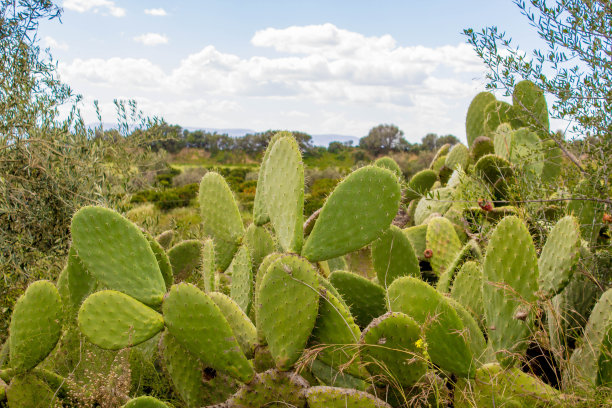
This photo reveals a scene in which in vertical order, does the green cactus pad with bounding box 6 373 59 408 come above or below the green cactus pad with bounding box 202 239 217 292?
below

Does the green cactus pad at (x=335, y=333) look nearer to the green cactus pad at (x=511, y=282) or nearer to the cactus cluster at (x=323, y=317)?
the cactus cluster at (x=323, y=317)

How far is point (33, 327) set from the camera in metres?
2.16

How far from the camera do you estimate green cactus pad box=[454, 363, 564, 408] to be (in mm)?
1814

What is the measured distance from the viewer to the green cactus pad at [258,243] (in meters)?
2.81

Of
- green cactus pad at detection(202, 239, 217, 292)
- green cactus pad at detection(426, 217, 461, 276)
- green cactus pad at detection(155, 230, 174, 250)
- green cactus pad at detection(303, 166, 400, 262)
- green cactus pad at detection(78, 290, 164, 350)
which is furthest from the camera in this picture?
green cactus pad at detection(155, 230, 174, 250)

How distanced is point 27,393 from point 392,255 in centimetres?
175

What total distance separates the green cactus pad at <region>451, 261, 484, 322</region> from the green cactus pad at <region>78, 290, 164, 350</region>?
4.57 feet

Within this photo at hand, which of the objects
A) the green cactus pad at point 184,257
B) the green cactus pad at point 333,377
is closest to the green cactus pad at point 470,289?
the green cactus pad at point 333,377

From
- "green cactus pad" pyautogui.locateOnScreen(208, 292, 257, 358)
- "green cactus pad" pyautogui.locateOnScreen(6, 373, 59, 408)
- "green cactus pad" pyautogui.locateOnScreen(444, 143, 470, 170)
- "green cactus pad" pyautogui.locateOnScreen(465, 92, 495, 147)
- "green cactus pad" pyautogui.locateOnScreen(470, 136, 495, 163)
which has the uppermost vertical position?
"green cactus pad" pyautogui.locateOnScreen(465, 92, 495, 147)

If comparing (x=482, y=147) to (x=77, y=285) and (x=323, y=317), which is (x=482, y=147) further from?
(x=77, y=285)

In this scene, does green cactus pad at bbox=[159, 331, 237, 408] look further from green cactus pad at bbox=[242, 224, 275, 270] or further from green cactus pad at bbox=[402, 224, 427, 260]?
green cactus pad at bbox=[402, 224, 427, 260]

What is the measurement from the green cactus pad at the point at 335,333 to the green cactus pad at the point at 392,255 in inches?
30.8

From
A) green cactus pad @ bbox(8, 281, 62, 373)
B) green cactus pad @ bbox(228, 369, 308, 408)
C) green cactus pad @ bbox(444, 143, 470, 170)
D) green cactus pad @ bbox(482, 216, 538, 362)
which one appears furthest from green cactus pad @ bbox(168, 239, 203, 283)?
green cactus pad @ bbox(444, 143, 470, 170)

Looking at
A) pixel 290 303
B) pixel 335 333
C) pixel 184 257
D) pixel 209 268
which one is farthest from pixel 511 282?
pixel 184 257
